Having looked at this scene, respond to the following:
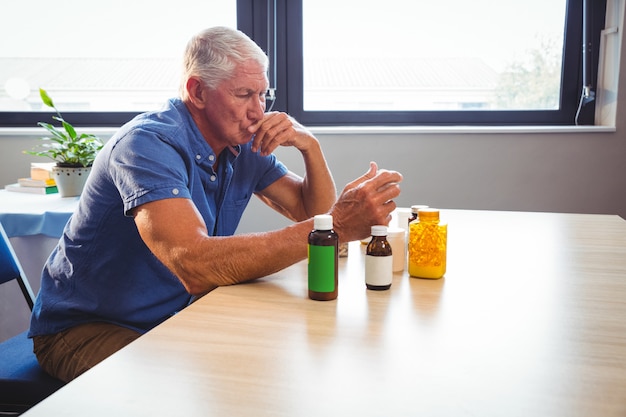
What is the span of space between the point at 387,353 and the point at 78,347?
0.80 meters

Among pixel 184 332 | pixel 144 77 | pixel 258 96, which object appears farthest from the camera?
pixel 144 77

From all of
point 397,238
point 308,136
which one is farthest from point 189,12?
point 397,238

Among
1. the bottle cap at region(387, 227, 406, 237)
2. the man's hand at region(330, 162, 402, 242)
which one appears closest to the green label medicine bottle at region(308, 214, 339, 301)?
the man's hand at region(330, 162, 402, 242)

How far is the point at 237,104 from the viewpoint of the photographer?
1.50 meters

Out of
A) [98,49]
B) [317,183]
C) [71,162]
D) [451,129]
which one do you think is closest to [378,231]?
[317,183]

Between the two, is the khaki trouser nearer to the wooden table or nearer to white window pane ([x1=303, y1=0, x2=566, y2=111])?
the wooden table

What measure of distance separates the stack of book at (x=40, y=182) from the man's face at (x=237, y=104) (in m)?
1.30

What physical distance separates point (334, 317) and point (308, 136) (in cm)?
89

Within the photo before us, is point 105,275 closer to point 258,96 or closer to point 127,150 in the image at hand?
point 127,150

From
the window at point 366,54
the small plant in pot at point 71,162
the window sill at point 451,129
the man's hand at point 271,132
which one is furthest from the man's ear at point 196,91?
the window at point 366,54

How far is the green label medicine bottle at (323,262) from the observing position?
1060mm

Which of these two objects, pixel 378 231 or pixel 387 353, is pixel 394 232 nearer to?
pixel 378 231

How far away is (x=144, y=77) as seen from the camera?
128 inches

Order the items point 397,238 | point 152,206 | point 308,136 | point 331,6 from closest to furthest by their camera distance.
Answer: point 152,206, point 397,238, point 308,136, point 331,6
